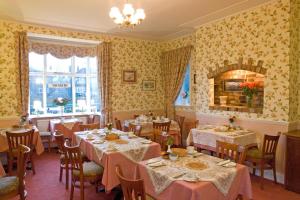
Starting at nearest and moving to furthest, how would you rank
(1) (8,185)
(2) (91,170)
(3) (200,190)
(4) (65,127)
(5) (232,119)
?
(3) (200,190) → (1) (8,185) → (2) (91,170) → (5) (232,119) → (4) (65,127)

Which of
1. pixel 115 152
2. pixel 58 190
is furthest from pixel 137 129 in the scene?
pixel 58 190

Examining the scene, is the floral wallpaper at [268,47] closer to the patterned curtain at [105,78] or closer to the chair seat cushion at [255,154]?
the chair seat cushion at [255,154]

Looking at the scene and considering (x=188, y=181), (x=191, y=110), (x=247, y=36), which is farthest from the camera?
(x=191, y=110)

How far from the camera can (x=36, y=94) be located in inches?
260

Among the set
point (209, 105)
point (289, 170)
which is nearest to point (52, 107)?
point (209, 105)

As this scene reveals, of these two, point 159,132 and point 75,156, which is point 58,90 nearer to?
point 159,132

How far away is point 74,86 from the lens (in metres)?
7.13

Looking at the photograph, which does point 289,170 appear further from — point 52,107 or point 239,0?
point 52,107

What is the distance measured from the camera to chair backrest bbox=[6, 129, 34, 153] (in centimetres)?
410

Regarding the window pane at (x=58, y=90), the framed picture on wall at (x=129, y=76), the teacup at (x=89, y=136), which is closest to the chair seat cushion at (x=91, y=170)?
the teacup at (x=89, y=136)

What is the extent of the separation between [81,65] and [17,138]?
138 inches

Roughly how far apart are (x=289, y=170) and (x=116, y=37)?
17.0 ft
